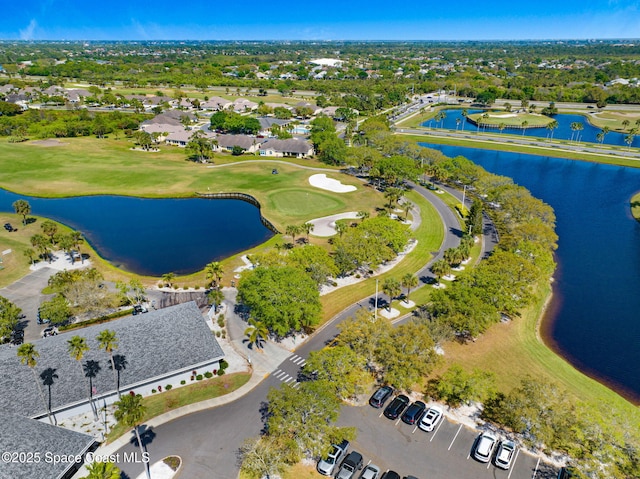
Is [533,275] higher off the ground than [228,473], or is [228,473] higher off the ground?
[533,275]

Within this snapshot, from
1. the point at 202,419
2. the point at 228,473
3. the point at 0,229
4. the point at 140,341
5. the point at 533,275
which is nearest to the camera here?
the point at 228,473

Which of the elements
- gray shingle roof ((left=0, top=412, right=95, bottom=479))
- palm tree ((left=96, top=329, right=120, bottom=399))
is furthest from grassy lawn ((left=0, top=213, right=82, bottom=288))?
gray shingle roof ((left=0, top=412, right=95, bottom=479))

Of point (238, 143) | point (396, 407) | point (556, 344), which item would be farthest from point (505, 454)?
point (238, 143)

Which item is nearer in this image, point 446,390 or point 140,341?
point 446,390

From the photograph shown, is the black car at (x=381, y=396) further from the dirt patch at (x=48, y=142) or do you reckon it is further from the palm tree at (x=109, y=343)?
the dirt patch at (x=48, y=142)

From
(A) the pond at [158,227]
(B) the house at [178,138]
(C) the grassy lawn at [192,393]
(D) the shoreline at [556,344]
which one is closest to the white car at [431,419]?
(C) the grassy lawn at [192,393]

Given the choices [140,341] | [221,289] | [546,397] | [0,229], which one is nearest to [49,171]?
[0,229]

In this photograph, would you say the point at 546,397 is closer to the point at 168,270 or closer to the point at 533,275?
the point at 533,275
